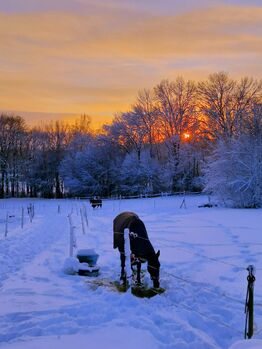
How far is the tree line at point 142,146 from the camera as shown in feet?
156

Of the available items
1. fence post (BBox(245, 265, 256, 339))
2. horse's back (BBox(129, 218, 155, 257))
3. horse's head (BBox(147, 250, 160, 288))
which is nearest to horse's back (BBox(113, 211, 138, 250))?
horse's back (BBox(129, 218, 155, 257))

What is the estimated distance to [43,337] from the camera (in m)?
5.21

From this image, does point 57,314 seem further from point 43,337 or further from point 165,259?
point 165,259

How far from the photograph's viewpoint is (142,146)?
2259 inches

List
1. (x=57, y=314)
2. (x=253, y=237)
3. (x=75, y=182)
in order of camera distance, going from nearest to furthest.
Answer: (x=57, y=314), (x=253, y=237), (x=75, y=182)

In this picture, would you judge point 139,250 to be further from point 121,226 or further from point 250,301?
point 250,301

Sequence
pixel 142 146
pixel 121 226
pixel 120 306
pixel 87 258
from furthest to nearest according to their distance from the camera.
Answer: pixel 142 146
pixel 87 258
pixel 121 226
pixel 120 306

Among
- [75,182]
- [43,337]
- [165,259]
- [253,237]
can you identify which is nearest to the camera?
[43,337]

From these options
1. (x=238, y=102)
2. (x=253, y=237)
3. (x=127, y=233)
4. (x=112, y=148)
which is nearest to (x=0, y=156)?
Answer: (x=112, y=148)

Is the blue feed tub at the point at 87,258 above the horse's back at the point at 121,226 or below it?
below

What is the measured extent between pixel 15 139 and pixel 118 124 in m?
17.5

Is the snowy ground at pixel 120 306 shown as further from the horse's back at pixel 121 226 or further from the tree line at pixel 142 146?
the tree line at pixel 142 146

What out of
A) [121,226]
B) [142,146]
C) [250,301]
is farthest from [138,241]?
[142,146]

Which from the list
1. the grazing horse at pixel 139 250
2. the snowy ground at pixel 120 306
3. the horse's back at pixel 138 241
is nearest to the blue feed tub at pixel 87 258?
the snowy ground at pixel 120 306
